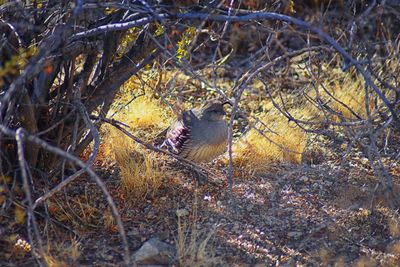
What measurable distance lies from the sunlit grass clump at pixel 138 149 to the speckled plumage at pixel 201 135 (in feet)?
0.79

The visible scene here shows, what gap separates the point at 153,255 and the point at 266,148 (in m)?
1.76

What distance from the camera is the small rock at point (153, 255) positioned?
414 centimetres

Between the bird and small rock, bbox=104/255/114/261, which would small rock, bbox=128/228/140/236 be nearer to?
small rock, bbox=104/255/114/261

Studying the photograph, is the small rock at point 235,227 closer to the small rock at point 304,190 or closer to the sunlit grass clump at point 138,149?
the sunlit grass clump at point 138,149

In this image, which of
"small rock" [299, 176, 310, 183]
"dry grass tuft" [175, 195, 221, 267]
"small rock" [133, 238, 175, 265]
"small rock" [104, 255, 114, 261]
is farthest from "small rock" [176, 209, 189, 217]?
"small rock" [299, 176, 310, 183]

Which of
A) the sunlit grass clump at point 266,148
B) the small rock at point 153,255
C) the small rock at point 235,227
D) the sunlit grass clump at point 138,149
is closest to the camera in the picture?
the small rock at point 153,255

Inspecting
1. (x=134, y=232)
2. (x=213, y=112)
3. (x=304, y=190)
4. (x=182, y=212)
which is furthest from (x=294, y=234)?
(x=213, y=112)

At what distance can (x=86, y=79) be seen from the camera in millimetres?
4582

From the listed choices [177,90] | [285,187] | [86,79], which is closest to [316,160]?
[285,187]

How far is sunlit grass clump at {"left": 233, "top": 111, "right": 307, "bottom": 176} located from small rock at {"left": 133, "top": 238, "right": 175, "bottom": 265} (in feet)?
4.46

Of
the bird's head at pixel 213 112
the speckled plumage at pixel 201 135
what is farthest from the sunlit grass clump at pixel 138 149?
the bird's head at pixel 213 112

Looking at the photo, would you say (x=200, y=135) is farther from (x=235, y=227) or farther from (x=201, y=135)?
(x=235, y=227)

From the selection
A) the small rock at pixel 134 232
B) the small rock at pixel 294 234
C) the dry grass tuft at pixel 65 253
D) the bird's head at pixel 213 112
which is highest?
the bird's head at pixel 213 112

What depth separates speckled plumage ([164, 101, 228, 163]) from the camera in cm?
542
